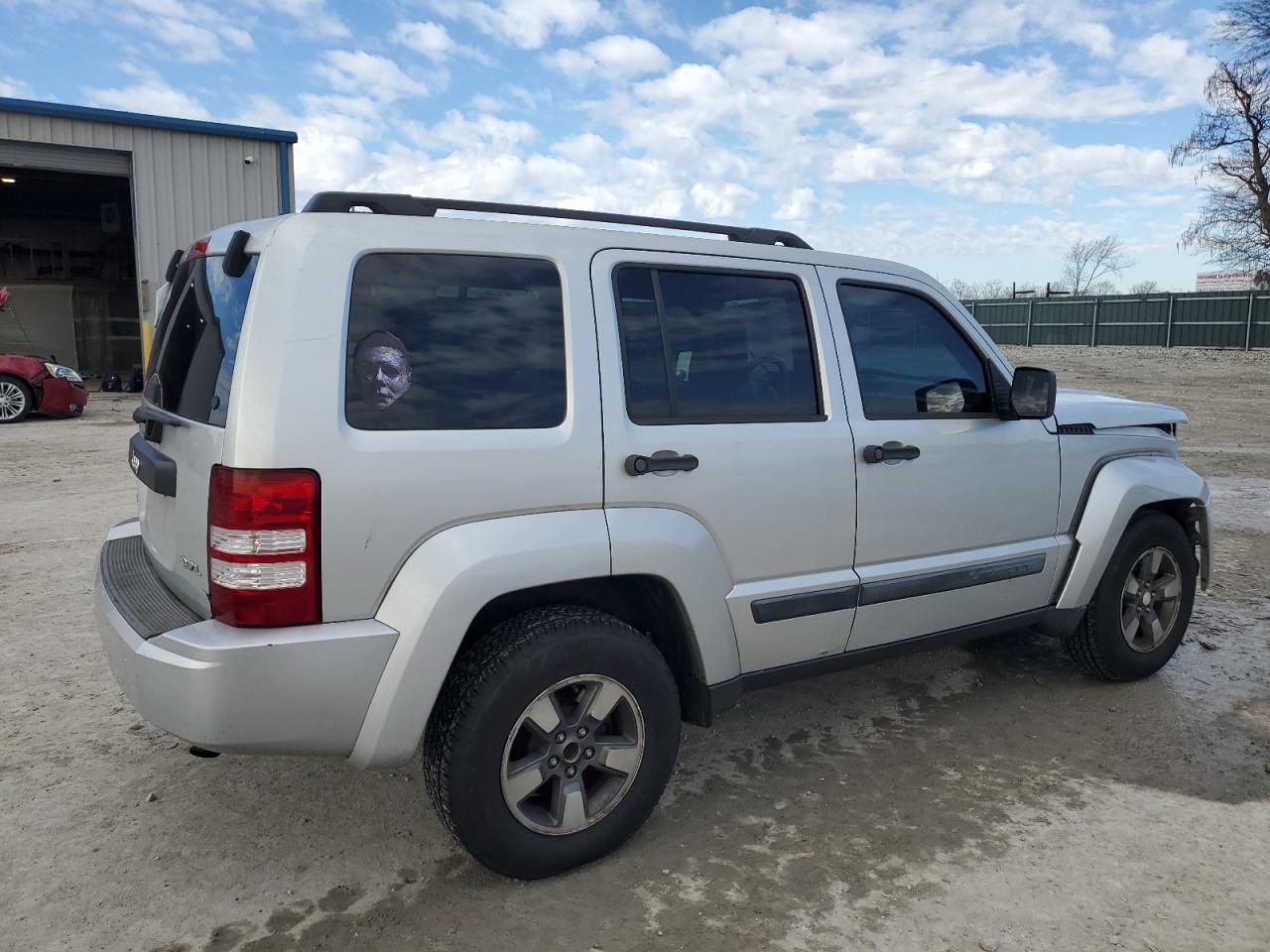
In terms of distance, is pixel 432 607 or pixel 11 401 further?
→ pixel 11 401

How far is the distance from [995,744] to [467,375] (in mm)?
2569

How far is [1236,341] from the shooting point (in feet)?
99.9

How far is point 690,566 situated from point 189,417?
1520 mm

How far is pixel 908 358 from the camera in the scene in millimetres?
3627

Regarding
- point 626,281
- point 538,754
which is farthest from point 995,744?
point 626,281

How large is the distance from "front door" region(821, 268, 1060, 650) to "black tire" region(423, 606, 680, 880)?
0.98 meters

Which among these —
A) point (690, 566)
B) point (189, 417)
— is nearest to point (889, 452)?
point (690, 566)

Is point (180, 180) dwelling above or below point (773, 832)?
above

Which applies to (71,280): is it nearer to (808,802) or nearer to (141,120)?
(141,120)

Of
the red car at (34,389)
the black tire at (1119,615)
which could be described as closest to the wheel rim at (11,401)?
the red car at (34,389)

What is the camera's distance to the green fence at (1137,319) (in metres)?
30.2

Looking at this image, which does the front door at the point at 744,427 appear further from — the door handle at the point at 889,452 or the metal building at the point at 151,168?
the metal building at the point at 151,168

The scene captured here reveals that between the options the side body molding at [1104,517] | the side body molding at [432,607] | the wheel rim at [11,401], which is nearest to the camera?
the side body molding at [432,607]

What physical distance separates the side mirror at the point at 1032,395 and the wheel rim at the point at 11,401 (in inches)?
624
